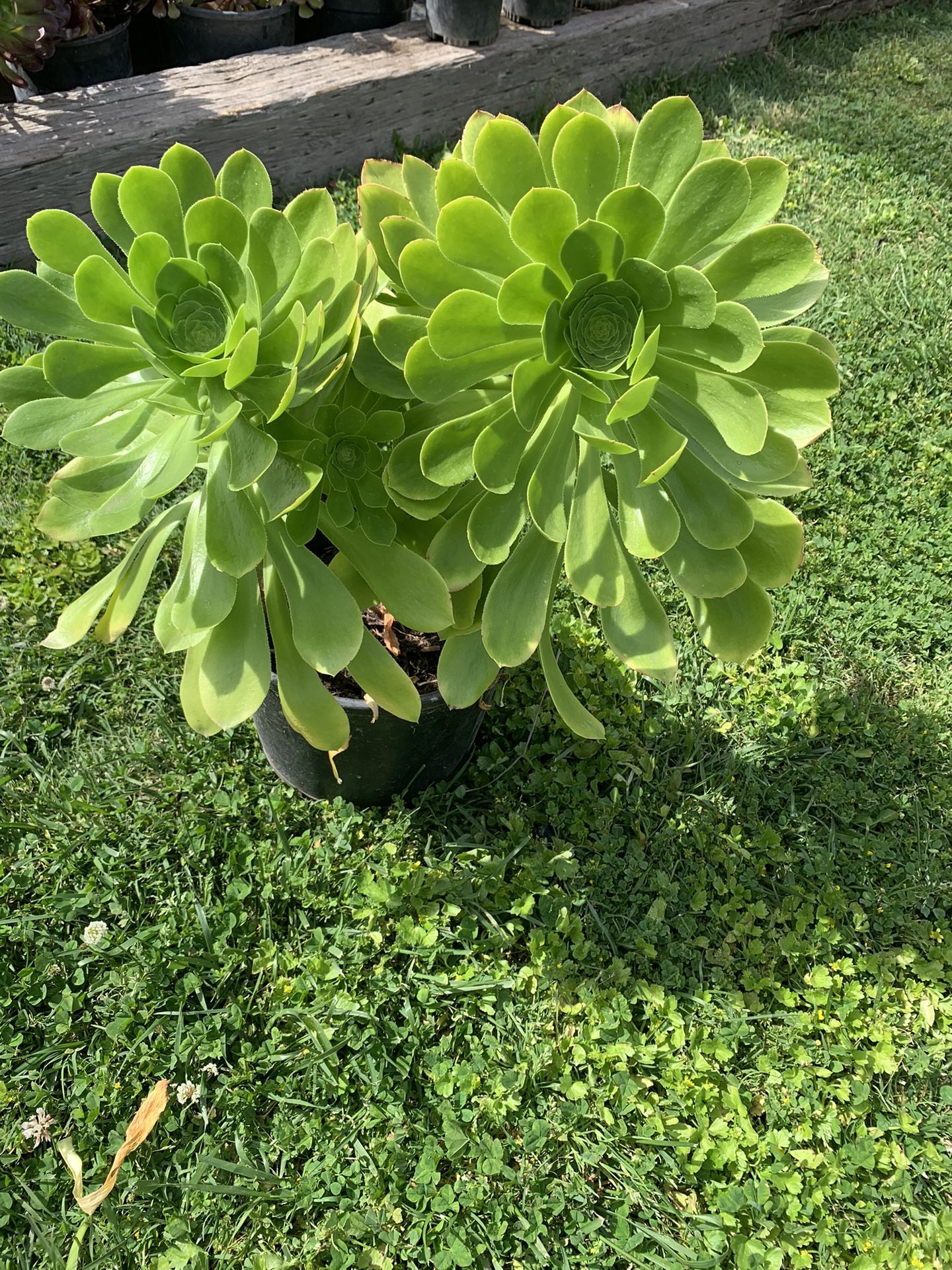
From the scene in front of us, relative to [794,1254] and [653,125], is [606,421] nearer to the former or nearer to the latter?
[653,125]

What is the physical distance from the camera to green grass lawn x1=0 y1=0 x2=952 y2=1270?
1562 mm

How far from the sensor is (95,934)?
Answer: 1.77 m

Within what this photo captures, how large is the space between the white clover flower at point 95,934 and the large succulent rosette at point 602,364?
0.95 m

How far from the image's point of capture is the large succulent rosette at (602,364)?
1.14m

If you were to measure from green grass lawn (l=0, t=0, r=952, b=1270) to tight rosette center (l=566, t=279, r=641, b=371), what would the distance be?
1.12 m

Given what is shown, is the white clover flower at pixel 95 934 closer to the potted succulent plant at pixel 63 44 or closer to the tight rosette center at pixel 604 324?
the tight rosette center at pixel 604 324

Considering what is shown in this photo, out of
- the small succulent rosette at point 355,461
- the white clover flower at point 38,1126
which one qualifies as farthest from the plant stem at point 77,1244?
the small succulent rosette at point 355,461

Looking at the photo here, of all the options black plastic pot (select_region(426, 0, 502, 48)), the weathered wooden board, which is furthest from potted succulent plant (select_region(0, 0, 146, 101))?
black plastic pot (select_region(426, 0, 502, 48))

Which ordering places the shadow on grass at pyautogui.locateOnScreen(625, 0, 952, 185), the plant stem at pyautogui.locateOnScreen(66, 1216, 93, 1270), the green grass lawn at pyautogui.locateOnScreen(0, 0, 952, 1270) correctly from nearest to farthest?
the plant stem at pyautogui.locateOnScreen(66, 1216, 93, 1270) → the green grass lawn at pyautogui.locateOnScreen(0, 0, 952, 1270) → the shadow on grass at pyautogui.locateOnScreen(625, 0, 952, 185)

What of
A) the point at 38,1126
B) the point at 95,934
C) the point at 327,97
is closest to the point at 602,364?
the point at 95,934

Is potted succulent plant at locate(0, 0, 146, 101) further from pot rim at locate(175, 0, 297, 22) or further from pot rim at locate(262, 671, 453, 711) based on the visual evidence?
pot rim at locate(262, 671, 453, 711)

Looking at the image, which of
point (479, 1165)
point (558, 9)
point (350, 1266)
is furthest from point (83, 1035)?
point (558, 9)

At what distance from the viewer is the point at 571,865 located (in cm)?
195

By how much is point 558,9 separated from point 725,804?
154 inches
